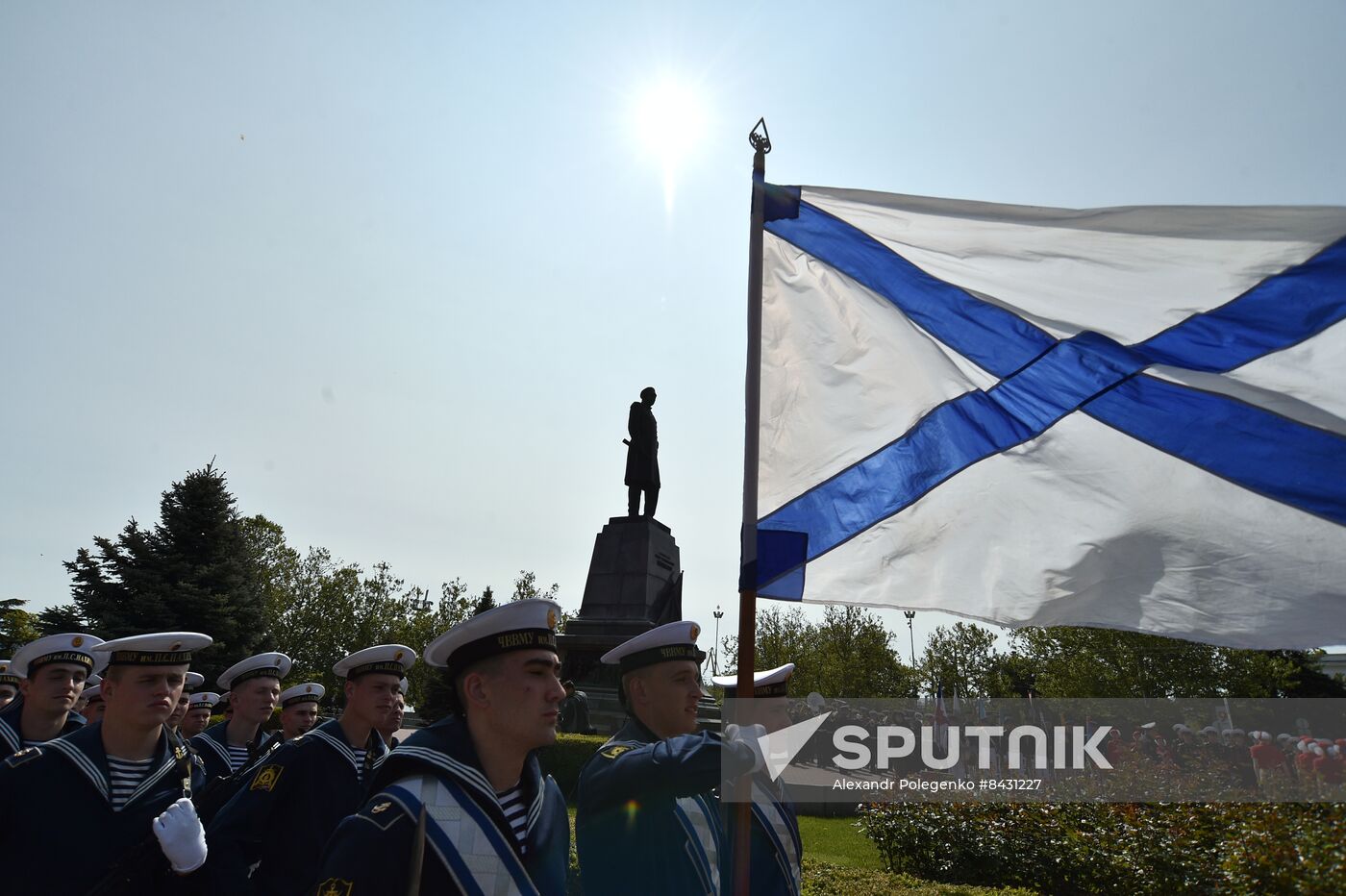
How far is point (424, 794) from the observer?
7.19ft

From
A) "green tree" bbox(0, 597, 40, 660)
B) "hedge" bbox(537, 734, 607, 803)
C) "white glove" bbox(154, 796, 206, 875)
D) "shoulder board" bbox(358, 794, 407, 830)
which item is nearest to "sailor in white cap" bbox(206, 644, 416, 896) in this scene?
"white glove" bbox(154, 796, 206, 875)

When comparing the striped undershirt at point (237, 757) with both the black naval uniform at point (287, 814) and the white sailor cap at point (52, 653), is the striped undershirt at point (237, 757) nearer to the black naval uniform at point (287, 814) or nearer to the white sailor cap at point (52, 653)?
the white sailor cap at point (52, 653)

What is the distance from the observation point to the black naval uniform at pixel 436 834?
201 cm

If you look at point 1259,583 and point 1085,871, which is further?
point 1085,871

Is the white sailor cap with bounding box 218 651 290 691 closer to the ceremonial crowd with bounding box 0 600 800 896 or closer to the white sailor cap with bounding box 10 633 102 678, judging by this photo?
the white sailor cap with bounding box 10 633 102 678

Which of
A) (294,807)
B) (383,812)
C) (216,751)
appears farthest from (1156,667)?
(383,812)

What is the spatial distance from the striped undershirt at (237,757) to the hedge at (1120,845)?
7.06 metres

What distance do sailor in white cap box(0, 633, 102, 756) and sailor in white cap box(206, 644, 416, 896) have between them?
7.41ft

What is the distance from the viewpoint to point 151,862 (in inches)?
126

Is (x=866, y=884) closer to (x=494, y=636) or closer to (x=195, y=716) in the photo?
(x=494, y=636)

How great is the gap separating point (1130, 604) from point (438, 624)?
54320 millimetres

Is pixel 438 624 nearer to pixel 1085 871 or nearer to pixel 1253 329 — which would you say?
pixel 1085 871

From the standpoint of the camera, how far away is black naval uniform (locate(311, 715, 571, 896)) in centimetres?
201

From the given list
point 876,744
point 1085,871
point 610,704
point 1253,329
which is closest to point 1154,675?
point 876,744
